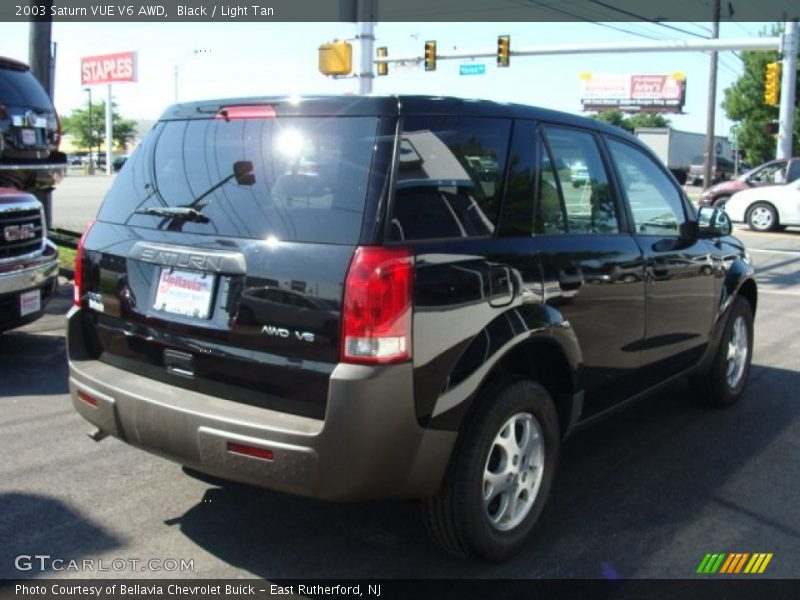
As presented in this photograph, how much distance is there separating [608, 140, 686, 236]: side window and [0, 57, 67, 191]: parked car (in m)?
6.06

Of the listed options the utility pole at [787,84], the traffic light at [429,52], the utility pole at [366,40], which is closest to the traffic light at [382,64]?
the traffic light at [429,52]

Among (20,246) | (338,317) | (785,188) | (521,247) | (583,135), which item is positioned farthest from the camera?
(785,188)

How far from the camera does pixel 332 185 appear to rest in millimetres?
2986

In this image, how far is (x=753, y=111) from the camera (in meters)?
39.9

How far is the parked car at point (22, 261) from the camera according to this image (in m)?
5.84

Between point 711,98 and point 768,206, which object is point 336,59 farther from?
point 711,98

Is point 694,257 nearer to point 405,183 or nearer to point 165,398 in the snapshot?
point 405,183

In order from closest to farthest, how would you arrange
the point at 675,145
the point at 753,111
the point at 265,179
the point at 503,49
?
1. the point at 265,179
2. the point at 503,49
3. the point at 753,111
4. the point at 675,145

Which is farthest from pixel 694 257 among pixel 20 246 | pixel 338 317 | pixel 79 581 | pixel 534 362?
pixel 20 246

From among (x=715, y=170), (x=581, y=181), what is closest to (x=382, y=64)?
(x=581, y=181)

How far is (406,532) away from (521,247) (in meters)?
1.36

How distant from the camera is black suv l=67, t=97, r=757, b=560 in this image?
2.84 m

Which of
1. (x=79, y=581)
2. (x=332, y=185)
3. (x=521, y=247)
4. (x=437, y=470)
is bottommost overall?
(x=79, y=581)

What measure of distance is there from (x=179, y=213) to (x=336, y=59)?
1048 cm
